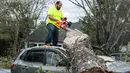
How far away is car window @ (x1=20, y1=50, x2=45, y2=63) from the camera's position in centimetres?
1013

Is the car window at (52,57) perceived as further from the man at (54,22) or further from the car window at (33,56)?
the man at (54,22)

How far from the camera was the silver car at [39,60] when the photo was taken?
962cm

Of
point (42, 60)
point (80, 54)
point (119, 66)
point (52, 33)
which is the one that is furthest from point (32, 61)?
point (80, 54)

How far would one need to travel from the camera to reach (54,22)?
37.8ft

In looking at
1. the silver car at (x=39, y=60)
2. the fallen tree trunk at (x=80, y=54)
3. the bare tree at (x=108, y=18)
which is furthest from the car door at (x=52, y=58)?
the bare tree at (x=108, y=18)

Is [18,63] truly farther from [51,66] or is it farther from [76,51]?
[76,51]

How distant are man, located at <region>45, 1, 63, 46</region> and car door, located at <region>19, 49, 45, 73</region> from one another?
1149 millimetres

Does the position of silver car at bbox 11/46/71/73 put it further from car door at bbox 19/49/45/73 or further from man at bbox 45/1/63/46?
man at bbox 45/1/63/46

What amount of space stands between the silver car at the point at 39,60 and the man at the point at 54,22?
42.8 inches

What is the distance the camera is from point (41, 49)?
10.2m

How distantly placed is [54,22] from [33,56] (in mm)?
1499

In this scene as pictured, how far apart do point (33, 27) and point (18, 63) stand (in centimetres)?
3764

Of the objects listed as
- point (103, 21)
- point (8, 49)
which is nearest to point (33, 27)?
point (8, 49)

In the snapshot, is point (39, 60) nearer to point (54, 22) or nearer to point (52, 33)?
point (52, 33)
